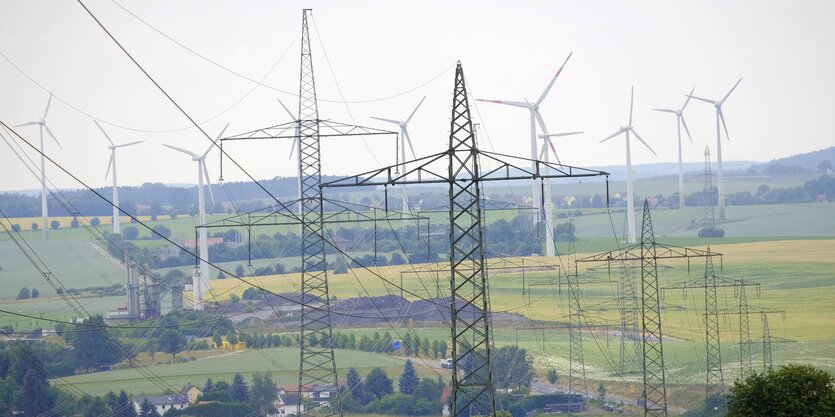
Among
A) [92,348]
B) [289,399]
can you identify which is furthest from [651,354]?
[92,348]

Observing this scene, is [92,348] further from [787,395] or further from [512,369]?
[787,395]

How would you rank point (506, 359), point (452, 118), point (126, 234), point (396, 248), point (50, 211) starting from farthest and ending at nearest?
point (50, 211) < point (126, 234) < point (396, 248) < point (506, 359) < point (452, 118)

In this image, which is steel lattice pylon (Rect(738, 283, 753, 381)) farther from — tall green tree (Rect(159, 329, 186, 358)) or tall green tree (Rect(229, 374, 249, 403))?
tall green tree (Rect(159, 329, 186, 358))

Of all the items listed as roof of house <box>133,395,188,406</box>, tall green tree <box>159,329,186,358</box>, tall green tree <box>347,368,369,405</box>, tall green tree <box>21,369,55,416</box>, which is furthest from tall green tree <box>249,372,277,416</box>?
tall green tree <box>159,329,186,358</box>

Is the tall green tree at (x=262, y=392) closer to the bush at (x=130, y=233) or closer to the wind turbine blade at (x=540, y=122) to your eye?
the wind turbine blade at (x=540, y=122)

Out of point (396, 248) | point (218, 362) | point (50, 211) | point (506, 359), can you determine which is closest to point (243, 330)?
point (218, 362)

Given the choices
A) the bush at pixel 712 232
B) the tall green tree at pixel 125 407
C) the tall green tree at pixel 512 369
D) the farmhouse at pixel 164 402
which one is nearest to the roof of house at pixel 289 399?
the farmhouse at pixel 164 402

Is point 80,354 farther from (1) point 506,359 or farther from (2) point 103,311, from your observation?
(1) point 506,359
